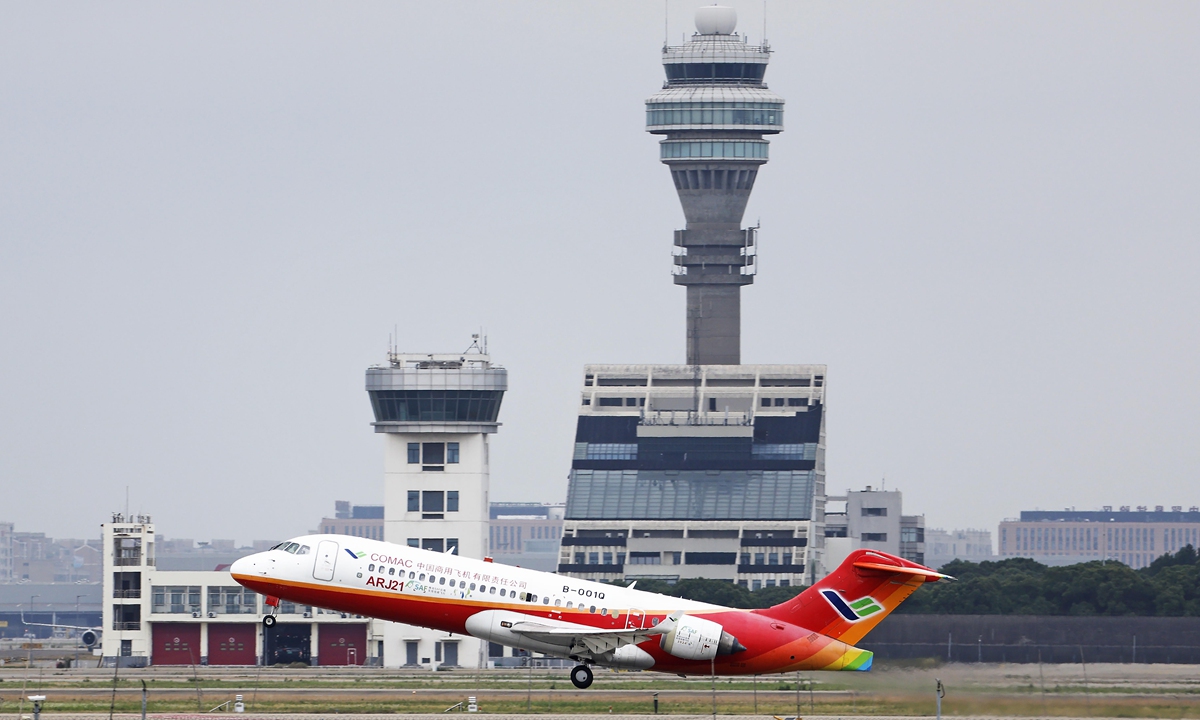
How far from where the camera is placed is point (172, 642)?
164 m

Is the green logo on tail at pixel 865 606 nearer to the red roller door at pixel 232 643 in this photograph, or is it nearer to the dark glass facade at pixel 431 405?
the red roller door at pixel 232 643

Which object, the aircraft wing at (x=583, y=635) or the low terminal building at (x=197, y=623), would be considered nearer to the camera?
the aircraft wing at (x=583, y=635)

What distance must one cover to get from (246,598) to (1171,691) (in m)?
86.4

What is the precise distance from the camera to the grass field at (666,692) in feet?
255

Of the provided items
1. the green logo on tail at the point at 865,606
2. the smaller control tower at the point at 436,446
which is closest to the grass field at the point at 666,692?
the green logo on tail at the point at 865,606

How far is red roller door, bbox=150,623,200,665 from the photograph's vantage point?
535 ft

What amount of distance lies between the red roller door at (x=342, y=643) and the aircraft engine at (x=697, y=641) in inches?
3294

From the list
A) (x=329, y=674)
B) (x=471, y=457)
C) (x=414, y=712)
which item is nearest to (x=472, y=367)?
(x=471, y=457)

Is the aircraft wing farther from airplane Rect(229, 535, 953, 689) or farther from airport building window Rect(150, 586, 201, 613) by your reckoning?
airport building window Rect(150, 586, 201, 613)

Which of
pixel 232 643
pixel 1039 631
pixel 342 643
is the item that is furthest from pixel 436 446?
pixel 1039 631

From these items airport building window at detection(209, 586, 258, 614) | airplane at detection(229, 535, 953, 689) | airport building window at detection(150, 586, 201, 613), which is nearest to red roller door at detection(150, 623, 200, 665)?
airport building window at detection(150, 586, 201, 613)

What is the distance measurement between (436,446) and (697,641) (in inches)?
3682

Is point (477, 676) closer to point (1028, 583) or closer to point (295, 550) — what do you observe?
point (295, 550)

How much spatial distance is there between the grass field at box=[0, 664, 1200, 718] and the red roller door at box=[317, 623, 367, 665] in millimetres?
32935
